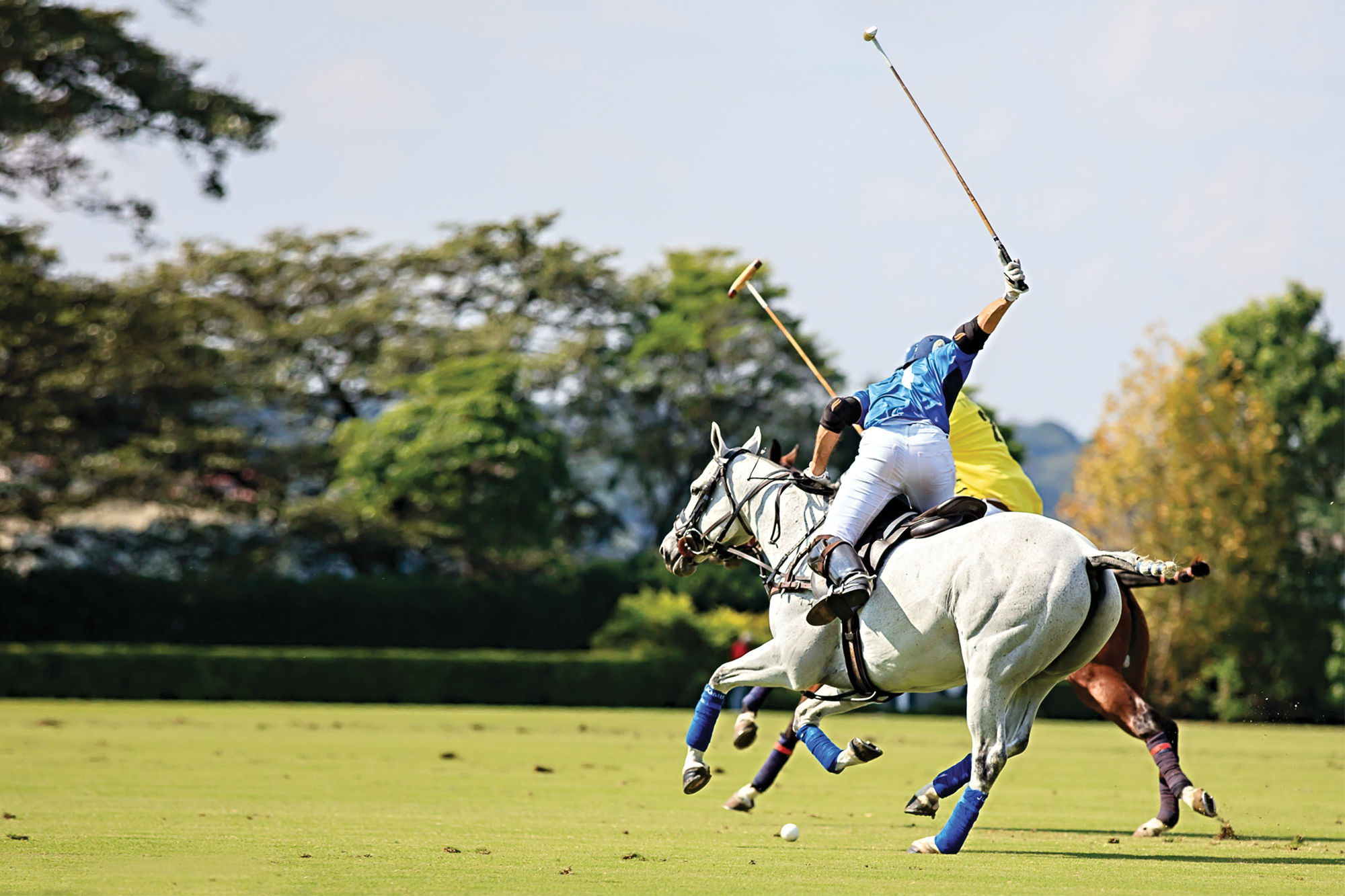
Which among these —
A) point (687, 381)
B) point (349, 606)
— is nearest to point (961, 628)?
point (349, 606)

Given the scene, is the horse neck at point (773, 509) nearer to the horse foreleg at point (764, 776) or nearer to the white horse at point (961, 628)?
the white horse at point (961, 628)

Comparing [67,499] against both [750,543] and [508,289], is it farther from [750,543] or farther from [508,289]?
[750,543]

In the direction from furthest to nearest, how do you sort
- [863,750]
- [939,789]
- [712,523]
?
[712,523], [939,789], [863,750]

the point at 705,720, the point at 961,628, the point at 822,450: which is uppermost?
the point at 822,450

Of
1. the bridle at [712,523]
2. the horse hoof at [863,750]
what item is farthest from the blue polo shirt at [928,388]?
the horse hoof at [863,750]

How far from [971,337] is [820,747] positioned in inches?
105

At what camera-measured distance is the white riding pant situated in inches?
367

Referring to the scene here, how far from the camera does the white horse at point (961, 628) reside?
28.0ft

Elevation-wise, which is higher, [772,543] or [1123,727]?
[772,543]

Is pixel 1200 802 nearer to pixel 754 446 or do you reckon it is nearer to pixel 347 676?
pixel 754 446

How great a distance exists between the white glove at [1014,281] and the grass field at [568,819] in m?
3.14

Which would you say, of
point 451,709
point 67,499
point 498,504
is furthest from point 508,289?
point 451,709

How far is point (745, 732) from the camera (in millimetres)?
10195

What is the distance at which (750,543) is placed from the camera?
34.7 ft
